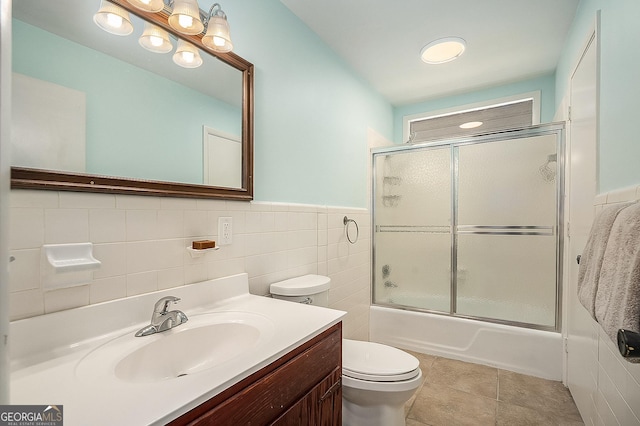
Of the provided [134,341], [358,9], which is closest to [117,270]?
[134,341]

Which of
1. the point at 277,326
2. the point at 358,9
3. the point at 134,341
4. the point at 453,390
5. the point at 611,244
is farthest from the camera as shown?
the point at 453,390

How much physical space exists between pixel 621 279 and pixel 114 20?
5.22ft

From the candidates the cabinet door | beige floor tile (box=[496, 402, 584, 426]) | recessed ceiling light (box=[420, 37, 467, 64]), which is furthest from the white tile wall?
recessed ceiling light (box=[420, 37, 467, 64])

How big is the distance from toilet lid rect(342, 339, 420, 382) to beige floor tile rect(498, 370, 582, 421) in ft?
3.01

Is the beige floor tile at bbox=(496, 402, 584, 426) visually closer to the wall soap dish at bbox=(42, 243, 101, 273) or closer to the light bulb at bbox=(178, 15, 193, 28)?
the wall soap dish at bbox=(42, 243, 101, 273)

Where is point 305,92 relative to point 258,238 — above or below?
above

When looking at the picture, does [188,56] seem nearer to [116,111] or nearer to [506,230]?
[116,111]

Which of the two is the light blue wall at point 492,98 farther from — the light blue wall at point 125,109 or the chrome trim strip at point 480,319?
the light blue wall at point 125,109

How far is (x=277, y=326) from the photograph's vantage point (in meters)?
1.03

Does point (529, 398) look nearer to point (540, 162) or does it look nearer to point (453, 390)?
point (453, 390)

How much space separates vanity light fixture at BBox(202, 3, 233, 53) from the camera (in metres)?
1.19

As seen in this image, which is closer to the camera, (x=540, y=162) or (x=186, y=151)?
(x=186, y=151)

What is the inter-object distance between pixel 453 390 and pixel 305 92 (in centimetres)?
216

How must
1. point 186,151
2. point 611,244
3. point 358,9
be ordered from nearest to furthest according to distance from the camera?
1. point 611,244
2. point 186,151
3. point 358,9
